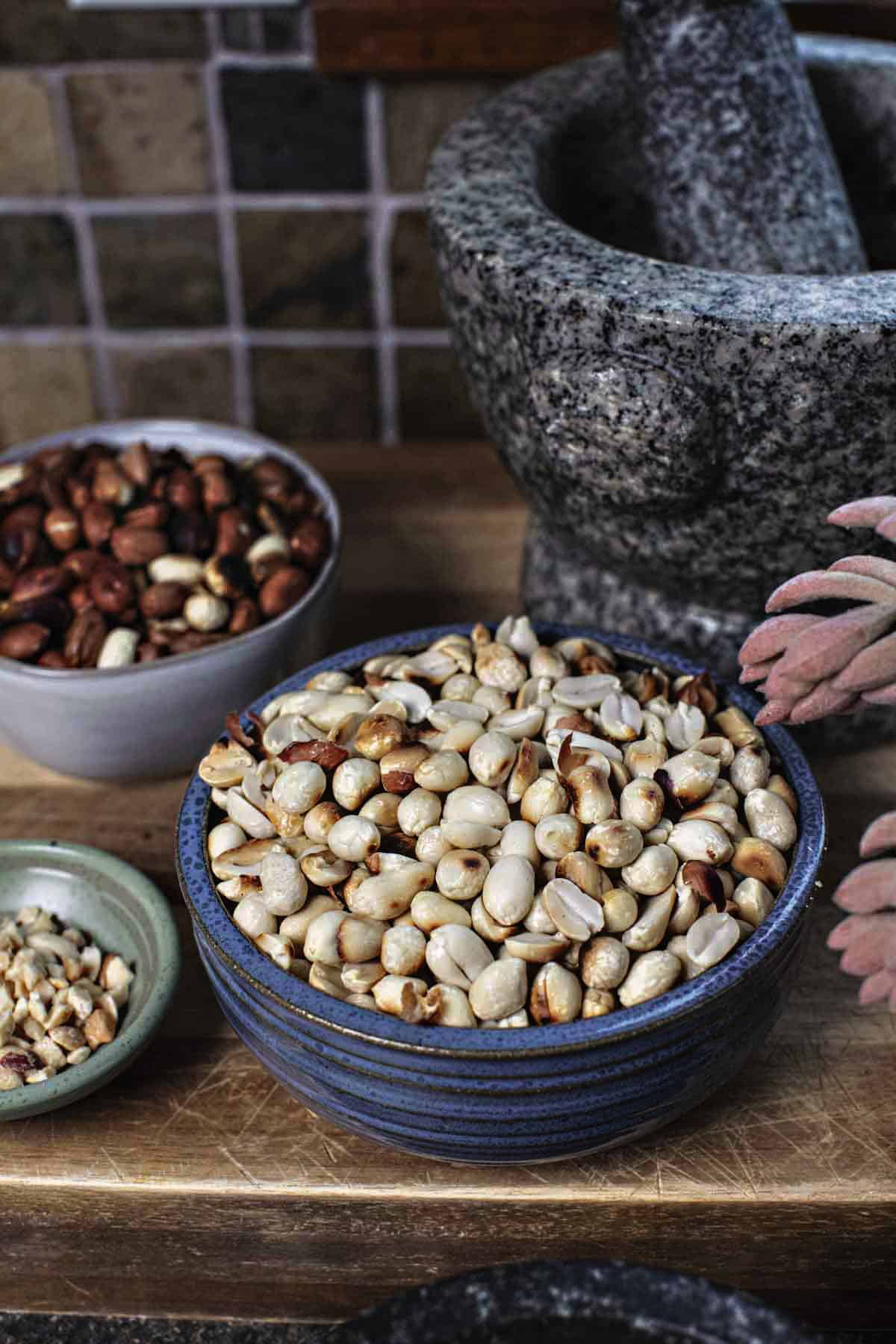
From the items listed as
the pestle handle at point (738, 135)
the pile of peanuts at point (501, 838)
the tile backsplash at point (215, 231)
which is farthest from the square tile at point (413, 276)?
the pile of peanuts at point (501, 838)

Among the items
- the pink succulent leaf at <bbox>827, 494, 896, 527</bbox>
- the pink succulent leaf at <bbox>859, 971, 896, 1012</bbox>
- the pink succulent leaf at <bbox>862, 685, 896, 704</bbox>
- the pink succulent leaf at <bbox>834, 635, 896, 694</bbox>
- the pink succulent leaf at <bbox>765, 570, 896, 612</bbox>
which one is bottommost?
the pink succulent leaf at <bbox>859, 971, 896, 1012</bbox>

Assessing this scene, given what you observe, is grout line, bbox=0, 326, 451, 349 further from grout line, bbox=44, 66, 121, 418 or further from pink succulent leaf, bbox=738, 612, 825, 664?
pink succulent leaf, bbox=738, 612, 825, 664

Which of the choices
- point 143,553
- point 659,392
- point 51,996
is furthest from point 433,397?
point 51,996

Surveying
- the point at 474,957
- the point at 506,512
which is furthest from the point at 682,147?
the point at 474,957

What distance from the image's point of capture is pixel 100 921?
75 centimetres

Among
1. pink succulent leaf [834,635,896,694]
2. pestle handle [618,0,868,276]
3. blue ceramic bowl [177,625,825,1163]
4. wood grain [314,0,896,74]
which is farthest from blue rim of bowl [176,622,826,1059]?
wood grain [314,0,896,74]

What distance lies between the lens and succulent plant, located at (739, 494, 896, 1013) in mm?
525

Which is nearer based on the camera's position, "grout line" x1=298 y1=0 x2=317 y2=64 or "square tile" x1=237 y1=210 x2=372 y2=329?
"grout line" x1=298 y1=0 x2=317 y2=64

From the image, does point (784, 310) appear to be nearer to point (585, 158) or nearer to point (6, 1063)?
point (585, 158)

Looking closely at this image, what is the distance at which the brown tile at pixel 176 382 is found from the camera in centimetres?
129

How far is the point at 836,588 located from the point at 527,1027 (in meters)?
0.21

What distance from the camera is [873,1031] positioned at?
0.72m

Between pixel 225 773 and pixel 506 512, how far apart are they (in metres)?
0.49

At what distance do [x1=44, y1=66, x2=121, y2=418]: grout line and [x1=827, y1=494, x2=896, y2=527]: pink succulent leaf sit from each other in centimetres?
86
